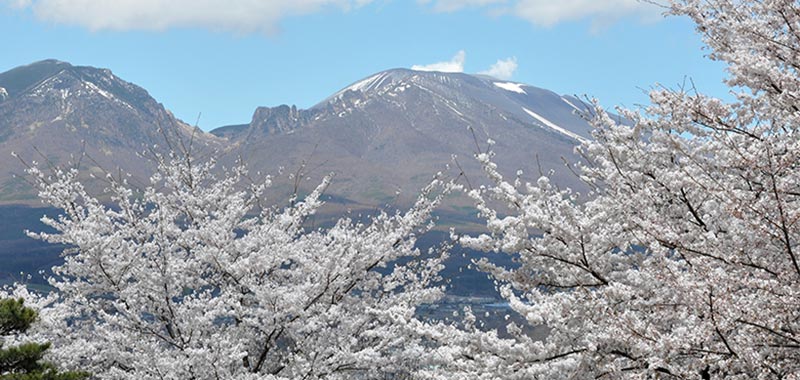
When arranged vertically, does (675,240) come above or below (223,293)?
above

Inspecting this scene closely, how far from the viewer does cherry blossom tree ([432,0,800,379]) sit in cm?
404

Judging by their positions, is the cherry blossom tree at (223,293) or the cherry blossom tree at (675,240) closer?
the cherry blossom tree at (675,240)

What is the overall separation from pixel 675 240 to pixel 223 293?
6.64 m

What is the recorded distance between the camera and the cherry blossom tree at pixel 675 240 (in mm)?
4039

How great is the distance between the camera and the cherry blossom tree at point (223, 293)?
29.0 feet

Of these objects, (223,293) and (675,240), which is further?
(223,293)

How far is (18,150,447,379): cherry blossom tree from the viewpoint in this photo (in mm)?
8836

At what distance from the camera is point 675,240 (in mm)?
4602

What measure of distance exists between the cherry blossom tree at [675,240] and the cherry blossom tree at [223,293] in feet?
10.1

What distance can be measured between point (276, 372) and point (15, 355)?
11.2ft

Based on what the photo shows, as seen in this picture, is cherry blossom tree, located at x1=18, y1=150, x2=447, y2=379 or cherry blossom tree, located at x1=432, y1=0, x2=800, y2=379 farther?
cherry blossom tree, located at x1=18, y1=150, x2=447, y2=379

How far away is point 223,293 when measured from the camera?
9484 millimetres

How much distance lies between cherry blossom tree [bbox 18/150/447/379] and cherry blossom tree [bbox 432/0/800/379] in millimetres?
3091

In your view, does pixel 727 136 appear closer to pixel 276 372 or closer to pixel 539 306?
pixel 539 306
